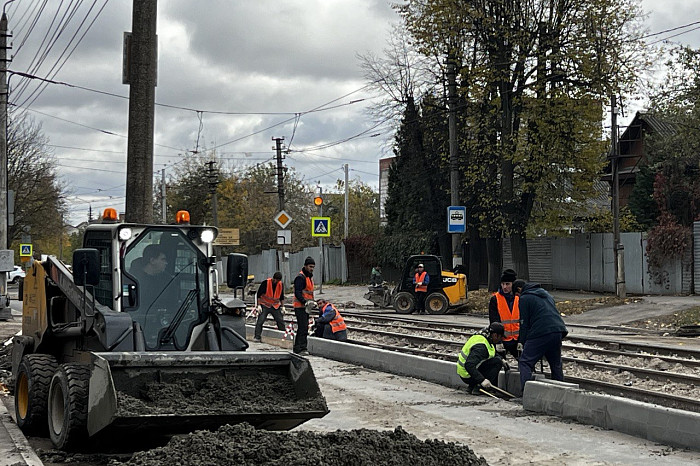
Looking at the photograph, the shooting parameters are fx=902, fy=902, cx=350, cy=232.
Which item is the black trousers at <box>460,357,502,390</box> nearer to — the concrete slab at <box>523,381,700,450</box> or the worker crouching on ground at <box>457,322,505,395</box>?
the worker crouching on ground at <box>457,322,505,395</box>

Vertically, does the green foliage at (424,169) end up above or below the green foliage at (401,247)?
above

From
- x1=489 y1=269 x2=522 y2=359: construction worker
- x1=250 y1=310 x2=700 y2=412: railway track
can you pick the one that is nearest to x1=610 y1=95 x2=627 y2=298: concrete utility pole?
x1=250 y1=310 x2=700 y2=412: railway track

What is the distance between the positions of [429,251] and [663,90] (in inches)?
493

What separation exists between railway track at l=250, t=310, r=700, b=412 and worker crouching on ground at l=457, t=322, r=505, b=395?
1383 mm

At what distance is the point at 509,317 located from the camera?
40.6 feet

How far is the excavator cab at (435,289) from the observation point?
1051 inches

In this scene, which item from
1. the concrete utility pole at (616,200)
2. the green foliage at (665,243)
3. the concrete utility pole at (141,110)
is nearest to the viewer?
the concrete utility pole at (141,110)

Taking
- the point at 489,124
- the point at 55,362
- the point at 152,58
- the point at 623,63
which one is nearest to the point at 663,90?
the point at 623,63

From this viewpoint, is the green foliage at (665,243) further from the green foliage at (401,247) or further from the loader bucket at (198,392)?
the loader bucket at (198,392)

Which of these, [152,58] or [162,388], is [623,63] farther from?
[162,388]

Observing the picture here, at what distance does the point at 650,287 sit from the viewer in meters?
29.1

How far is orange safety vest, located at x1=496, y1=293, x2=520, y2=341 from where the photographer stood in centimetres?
1232

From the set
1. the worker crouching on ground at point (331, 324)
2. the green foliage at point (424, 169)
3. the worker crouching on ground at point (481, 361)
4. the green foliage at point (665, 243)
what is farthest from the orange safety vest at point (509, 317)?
the green foliage at point (424, 169)

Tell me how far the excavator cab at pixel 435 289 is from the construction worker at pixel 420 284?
0.48ft
